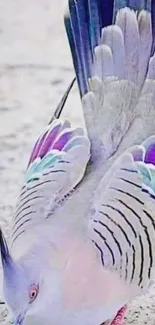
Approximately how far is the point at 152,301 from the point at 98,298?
1.21 feet

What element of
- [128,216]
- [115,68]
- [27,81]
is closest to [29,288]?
[128,216]

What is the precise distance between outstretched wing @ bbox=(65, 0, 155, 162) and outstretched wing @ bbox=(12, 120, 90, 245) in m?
0.02

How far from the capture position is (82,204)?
1.08 m

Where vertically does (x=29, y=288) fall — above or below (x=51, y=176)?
below

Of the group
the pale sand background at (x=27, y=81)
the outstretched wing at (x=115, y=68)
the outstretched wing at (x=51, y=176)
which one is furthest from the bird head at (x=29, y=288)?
the pale sand background at (x=27, y=81)

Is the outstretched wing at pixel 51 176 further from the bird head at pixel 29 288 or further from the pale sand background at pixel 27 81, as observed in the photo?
the pale sand background at pixel 27 81

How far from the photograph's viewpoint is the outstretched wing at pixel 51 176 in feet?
3.58

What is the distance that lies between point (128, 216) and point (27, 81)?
0.99 metres

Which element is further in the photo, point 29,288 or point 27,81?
point 27,81

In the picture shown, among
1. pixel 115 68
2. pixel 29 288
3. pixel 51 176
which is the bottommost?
pixel 29 288

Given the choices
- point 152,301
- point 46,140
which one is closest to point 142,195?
point 46,140

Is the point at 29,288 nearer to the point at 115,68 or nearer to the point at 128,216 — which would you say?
the point at 128,216

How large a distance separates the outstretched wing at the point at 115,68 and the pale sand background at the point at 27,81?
0.35m

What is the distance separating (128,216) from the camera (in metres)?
1.08
